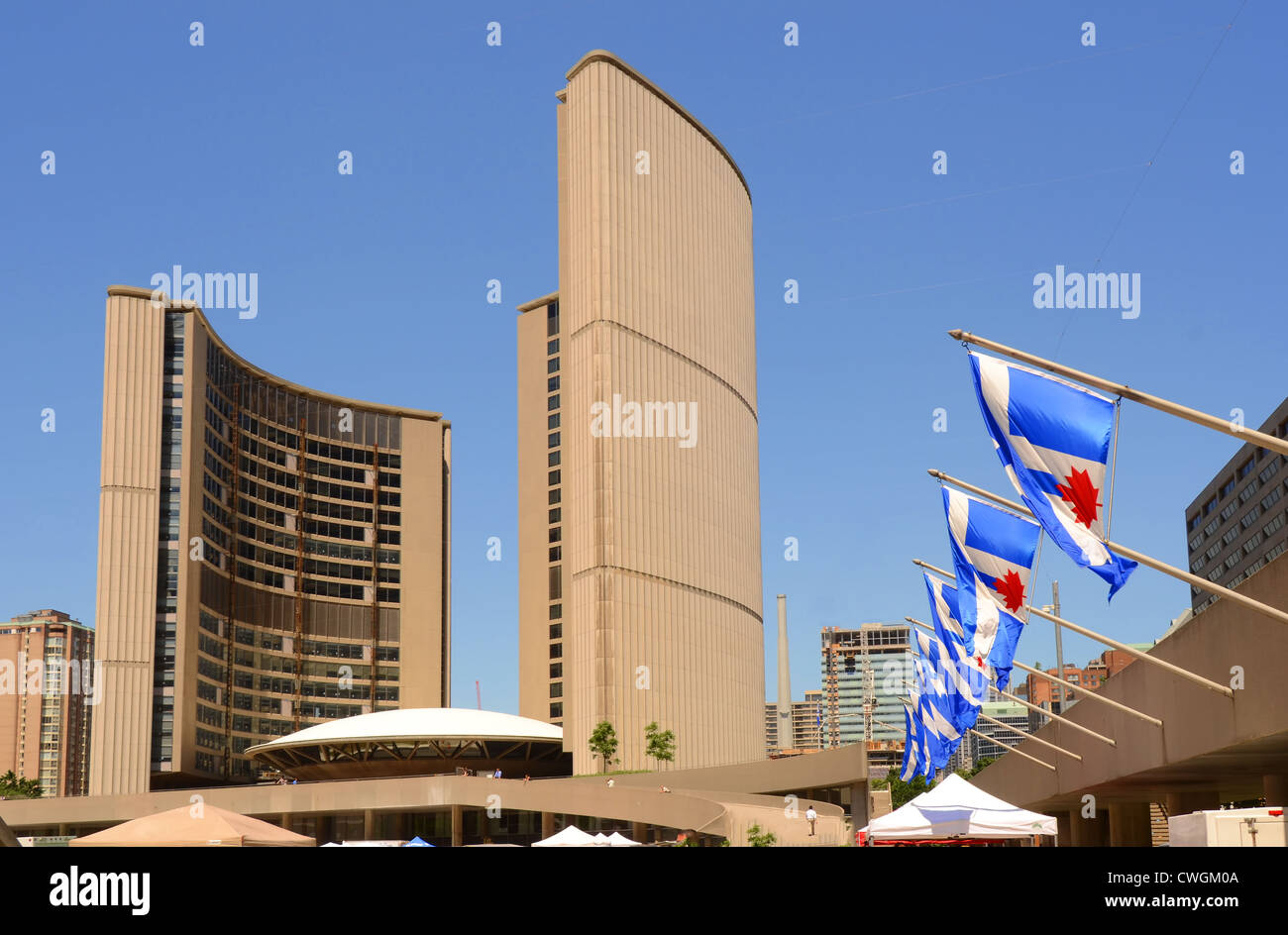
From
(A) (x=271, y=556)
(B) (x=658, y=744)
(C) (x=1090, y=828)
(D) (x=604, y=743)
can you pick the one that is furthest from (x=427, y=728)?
(C) (x=1090, y=828)

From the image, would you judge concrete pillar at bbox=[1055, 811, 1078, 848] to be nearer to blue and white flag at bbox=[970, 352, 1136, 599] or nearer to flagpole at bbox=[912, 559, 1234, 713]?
flagpole at bbox=[912, 559, 1234, 713]

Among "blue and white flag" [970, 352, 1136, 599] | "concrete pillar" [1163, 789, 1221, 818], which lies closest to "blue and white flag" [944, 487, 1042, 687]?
"blue and white flag" [970, 352, 1136, 599]

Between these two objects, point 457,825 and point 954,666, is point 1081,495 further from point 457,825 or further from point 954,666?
point 457,825

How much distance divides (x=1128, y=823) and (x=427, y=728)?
63.7 m

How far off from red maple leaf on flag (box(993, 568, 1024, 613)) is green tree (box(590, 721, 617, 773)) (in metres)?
73.5

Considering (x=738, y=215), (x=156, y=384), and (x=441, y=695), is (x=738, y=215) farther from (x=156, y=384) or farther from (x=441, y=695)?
(x=441, y=695)

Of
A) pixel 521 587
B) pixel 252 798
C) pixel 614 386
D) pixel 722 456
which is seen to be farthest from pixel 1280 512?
pixel 252 798

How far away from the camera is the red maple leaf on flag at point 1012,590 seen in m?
26.5

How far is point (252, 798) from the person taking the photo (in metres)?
90.9

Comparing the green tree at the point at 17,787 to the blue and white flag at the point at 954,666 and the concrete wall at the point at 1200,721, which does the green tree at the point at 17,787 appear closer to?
the concrete wall at the point at 1200,721

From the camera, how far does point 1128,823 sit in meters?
52.7
